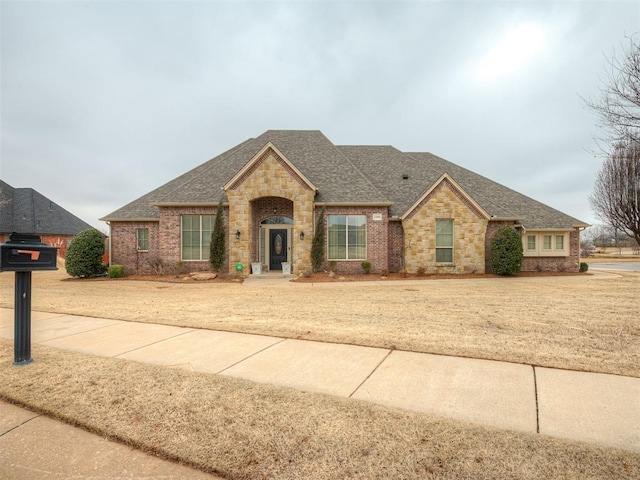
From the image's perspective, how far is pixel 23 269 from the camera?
4.38 meters

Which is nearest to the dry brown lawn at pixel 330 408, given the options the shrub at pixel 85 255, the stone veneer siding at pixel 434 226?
the stone veneer siding at pixel 434 226

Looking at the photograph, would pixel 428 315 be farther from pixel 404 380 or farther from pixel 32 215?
pixel 32 215

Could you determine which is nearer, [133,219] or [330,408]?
[330,408]

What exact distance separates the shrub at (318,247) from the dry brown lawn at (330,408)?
951 cm

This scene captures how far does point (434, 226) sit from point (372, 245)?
11.8ft

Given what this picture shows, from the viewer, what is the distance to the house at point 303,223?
701 inches

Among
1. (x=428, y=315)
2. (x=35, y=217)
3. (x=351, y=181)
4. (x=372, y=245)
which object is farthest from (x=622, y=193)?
(x=35, y=217)

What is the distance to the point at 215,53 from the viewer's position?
714 inches

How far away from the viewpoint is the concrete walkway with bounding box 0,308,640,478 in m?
3.08

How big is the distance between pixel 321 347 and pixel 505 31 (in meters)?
12.0

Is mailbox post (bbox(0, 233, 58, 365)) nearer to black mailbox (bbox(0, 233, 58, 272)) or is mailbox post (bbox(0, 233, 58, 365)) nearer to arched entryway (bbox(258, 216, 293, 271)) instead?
black mailbox (bbox(0, 233, 58, 272))

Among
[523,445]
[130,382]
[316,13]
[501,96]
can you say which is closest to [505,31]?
[316,13]

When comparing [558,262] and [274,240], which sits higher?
[274,240]

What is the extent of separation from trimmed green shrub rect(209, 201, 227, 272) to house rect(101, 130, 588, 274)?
407mm
